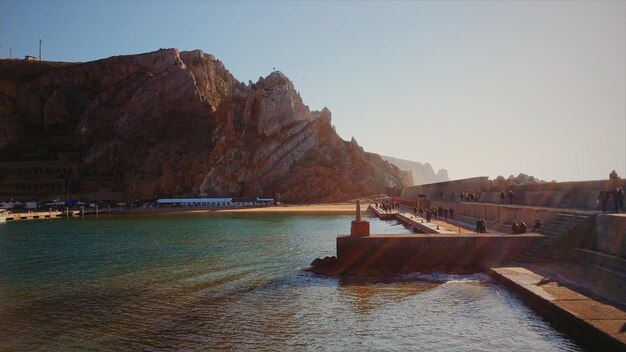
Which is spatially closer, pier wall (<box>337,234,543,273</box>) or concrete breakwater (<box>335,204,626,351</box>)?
concrete breakwater (<box>335,204,626,351</box>)

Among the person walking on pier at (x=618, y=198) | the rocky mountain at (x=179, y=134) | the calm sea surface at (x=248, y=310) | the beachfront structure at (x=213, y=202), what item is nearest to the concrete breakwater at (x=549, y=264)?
the calm sea surface at (x=248, y=310)

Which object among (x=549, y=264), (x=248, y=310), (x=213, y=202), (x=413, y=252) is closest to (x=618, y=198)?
(x=549, y=264)

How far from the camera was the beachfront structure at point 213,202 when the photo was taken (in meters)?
118

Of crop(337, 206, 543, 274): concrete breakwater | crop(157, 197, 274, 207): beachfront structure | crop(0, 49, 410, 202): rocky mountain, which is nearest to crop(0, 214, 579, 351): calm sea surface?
crop(337, 206, 543, 274): concrete breakwater

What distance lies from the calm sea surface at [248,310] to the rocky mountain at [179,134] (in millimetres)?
100746

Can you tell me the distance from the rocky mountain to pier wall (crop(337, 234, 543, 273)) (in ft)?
332

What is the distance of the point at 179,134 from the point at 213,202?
1553 inches

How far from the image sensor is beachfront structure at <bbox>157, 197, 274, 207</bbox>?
11794cm

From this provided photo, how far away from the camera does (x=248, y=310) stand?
16.7m

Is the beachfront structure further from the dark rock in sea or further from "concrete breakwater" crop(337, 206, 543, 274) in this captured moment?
"concrete breakwater" crop(337, 206, 543, 274)

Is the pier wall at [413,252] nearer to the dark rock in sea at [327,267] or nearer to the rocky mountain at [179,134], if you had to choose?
the dark rock in sea at [327,267]

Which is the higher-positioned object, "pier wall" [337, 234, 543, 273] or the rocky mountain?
the rocky mountain

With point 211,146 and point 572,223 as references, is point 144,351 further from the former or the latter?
point 211,146

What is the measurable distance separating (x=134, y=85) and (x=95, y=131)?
21.8 meters
